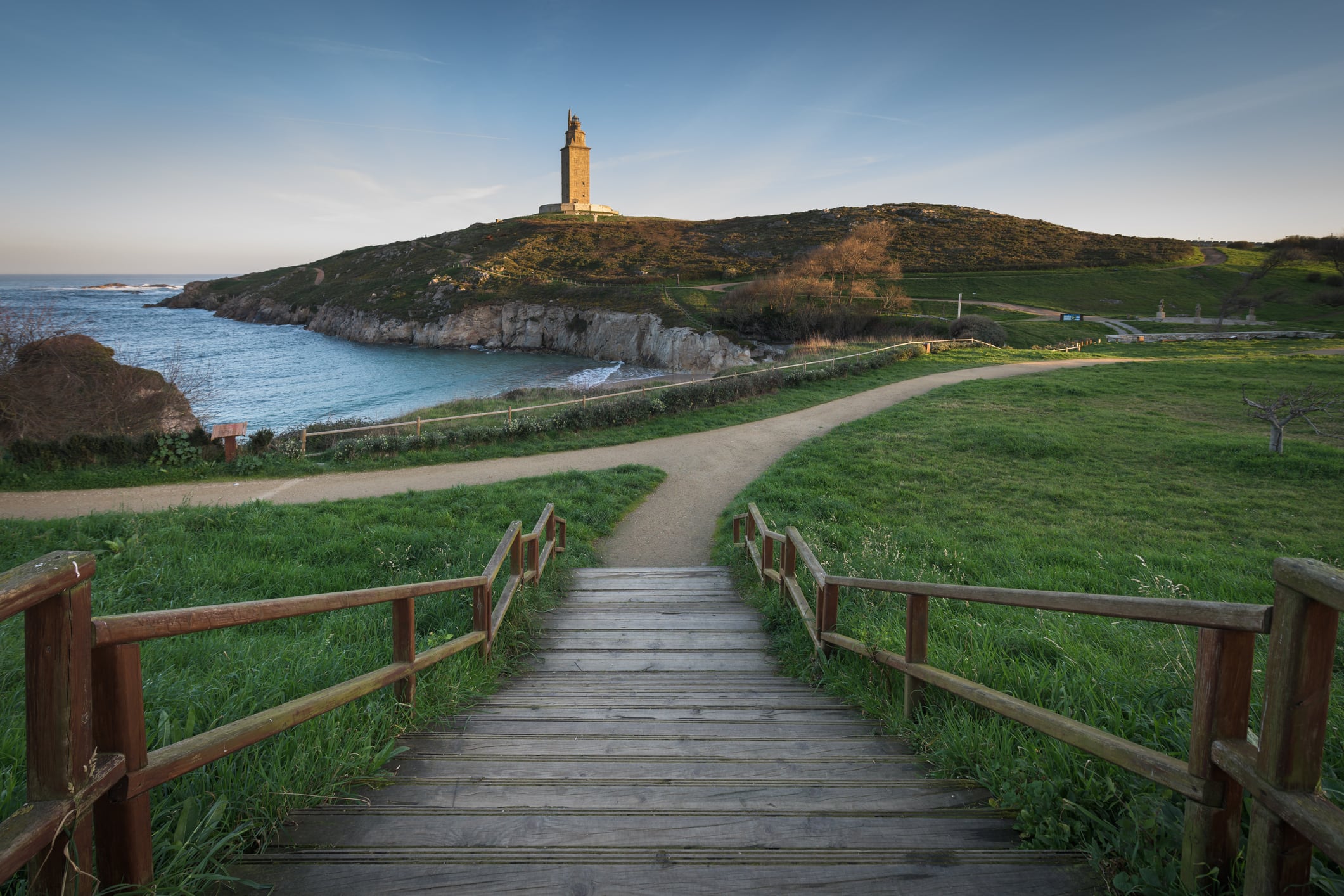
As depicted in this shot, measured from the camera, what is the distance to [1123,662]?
3850 millimetres

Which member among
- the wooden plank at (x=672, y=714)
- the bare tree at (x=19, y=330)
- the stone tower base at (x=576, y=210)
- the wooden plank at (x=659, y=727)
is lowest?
the wooden plank at (x=672, y=714)

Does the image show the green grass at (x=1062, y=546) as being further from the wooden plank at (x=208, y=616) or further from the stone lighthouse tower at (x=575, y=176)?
the stone lighthouse tower at (x=575, y=176)

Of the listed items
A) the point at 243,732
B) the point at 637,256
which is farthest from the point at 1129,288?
the point at 243,732

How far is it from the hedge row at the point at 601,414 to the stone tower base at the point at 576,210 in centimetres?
10956

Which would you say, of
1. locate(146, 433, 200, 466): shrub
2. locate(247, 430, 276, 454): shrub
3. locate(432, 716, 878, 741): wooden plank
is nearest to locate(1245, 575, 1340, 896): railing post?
locate(432, 716, 878, 741): wooden plank

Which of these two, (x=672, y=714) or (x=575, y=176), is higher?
(x=575, y=176)

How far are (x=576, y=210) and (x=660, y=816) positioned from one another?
13464 centimetres

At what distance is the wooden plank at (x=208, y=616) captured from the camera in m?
1.94

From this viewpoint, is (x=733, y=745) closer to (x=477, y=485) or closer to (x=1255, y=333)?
(x=477, y=485)

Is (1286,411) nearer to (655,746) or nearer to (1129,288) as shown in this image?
(655,746)

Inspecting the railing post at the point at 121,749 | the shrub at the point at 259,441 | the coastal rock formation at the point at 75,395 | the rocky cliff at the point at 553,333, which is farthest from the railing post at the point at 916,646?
the rocky cliff at the point at 553,333

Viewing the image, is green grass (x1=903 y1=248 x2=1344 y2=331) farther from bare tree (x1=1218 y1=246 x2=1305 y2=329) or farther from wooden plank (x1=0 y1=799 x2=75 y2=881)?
wooden plank (x1=0 y1=799 x2=75 y2=881)

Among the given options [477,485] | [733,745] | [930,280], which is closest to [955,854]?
[733,745]

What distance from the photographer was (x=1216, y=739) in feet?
6.56
